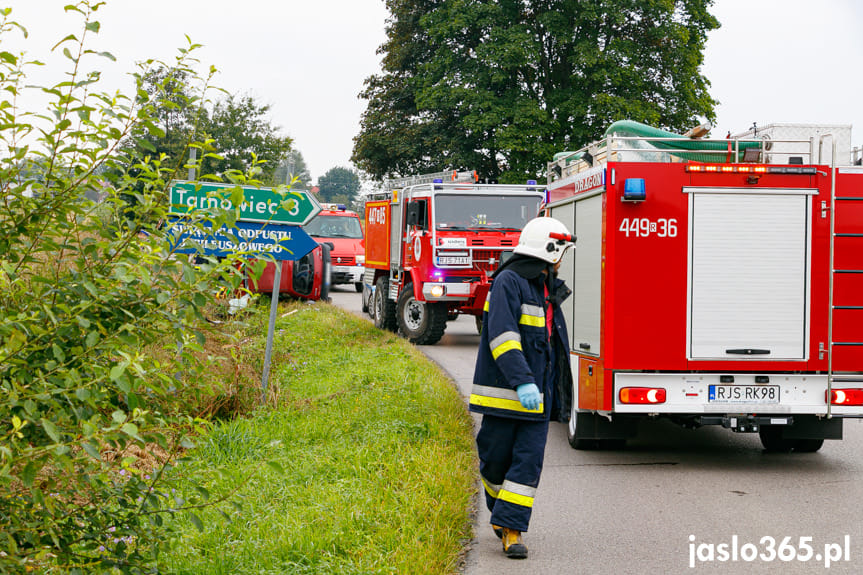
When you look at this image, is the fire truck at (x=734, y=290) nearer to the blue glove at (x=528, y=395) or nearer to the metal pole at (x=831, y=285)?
the metal pole at (x=831, y=285)

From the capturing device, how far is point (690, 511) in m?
6.21

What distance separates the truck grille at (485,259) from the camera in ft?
49.3

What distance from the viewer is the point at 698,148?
781cm

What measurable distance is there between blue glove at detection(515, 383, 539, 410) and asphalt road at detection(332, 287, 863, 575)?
2.92ft

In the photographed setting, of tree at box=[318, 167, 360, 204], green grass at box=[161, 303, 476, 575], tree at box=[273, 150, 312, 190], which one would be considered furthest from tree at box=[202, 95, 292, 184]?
tree at box=[318, 167, 360, 204]

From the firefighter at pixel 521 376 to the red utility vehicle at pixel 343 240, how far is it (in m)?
22.9

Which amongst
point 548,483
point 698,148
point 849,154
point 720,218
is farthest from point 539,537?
point 849,154

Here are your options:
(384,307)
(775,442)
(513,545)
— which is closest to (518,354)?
(513,545)

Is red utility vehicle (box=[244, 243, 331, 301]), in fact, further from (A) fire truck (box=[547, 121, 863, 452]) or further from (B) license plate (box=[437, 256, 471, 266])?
(A) fire truck (box=[547, 121, 863, 452])

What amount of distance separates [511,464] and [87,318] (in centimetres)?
298

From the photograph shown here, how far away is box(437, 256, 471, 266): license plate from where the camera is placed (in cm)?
1484

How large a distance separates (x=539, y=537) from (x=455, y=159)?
28435mm

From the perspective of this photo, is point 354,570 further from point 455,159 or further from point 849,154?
point 455,159

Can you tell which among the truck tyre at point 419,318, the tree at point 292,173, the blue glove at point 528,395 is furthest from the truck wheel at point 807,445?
the truck tyre at point 419,318
